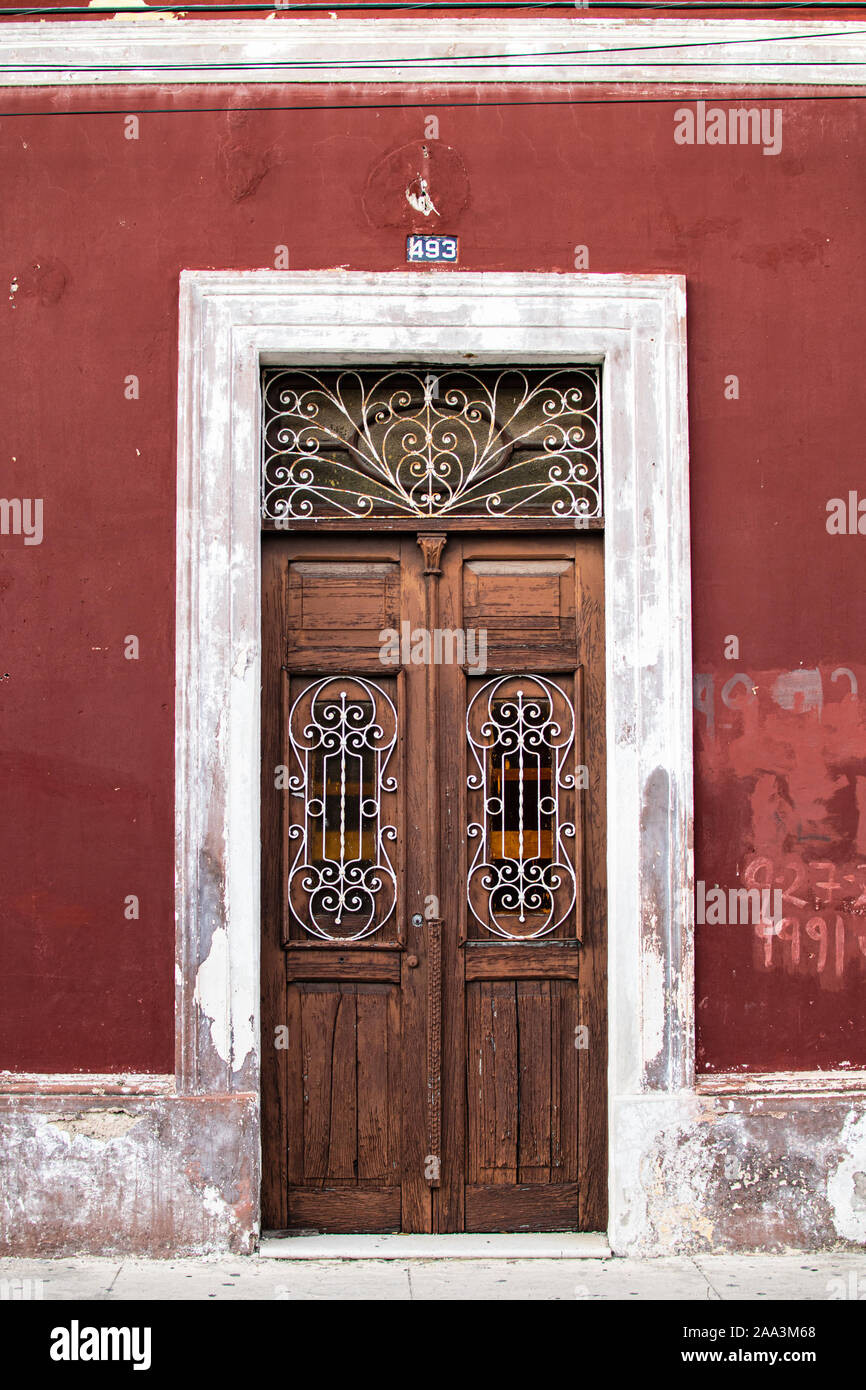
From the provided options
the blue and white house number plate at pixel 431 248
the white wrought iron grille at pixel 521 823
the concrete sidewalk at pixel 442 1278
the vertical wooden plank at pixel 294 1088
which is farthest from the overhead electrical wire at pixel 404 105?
the concrete sidewalk at pixel 442 1278

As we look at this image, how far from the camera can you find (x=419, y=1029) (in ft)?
16.5

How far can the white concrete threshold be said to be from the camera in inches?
189

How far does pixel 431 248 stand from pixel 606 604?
151 cm

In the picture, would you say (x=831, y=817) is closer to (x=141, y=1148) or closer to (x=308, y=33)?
(x=141, y=1148)

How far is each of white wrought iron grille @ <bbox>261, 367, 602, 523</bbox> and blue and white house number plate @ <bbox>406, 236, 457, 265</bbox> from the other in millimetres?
414

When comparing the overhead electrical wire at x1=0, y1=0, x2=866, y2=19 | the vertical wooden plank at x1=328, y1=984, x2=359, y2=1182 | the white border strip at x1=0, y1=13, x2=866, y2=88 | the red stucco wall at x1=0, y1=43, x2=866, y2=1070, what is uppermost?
the overhead electrical wire at x1=0, y1=0, x2=866, y2=19

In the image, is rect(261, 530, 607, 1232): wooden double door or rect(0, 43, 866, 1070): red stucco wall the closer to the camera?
rect(0, 43, 866, 1070): red stucco wall

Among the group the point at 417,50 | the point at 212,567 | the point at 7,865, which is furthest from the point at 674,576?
the point at 7,865

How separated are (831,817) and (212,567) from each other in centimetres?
252

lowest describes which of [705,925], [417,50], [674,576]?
[705,925]

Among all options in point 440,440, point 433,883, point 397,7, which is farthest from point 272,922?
point 397,7

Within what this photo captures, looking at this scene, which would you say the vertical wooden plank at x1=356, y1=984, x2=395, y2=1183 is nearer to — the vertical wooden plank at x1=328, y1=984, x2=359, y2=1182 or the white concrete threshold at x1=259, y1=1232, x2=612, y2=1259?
the vertical wooden plank at x1=328, y1=984, x2=359, y2=1182

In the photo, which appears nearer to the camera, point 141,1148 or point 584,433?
point 141,1148

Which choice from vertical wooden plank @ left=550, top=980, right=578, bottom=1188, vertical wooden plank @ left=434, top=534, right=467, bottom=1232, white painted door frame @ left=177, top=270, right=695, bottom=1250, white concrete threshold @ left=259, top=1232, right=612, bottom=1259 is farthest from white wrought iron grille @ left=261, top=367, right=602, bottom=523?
white concrete threshold @ left=259, top=1232, right=612, bottom=1259
